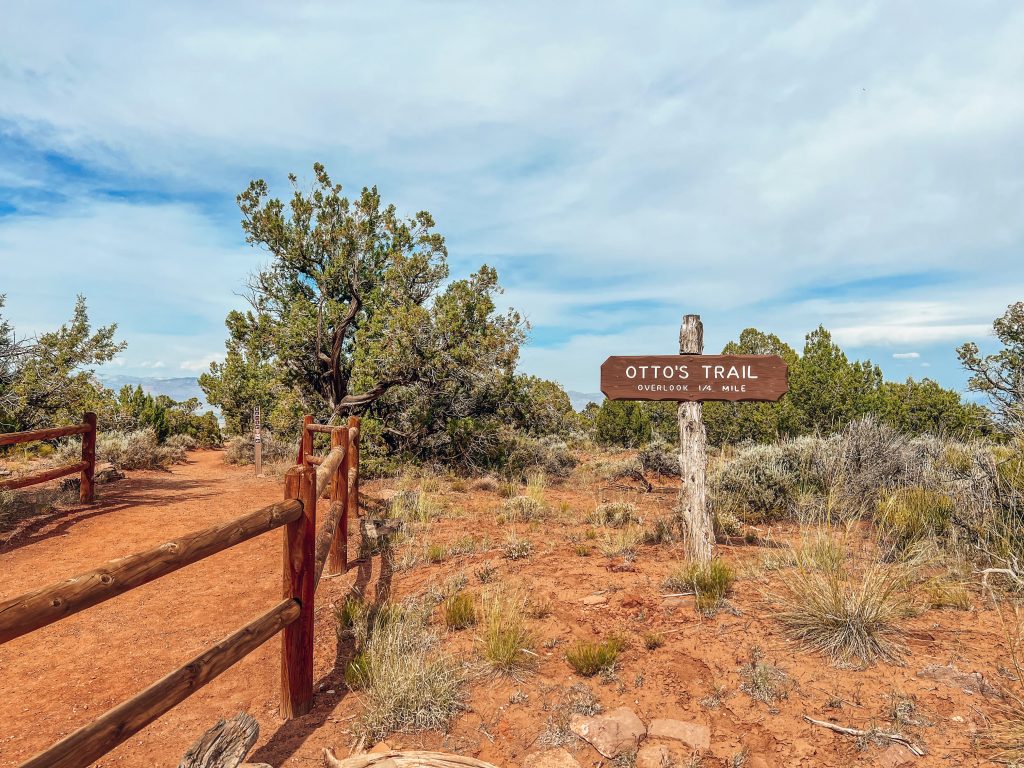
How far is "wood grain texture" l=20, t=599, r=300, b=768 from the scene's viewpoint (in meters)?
2.31

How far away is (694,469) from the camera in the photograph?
637cm

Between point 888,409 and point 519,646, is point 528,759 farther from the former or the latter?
point 888,409

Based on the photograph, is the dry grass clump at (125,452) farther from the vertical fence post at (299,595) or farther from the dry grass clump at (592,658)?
the dry grass clump at (592,658)

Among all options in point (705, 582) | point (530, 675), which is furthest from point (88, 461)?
point (705, 582)

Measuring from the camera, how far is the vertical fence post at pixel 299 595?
383cm

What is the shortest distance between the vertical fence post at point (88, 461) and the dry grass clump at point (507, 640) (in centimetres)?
876

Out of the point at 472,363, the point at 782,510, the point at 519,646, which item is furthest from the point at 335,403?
the point at 519,646

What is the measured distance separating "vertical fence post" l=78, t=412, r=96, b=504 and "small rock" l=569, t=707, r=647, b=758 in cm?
990

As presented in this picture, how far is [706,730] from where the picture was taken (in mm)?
3520

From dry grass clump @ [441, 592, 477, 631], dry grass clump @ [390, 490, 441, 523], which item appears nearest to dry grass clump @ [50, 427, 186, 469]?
dry grass clump @ [390, 490, 441, 523]

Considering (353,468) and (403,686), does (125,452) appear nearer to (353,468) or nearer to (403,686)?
(353,468)

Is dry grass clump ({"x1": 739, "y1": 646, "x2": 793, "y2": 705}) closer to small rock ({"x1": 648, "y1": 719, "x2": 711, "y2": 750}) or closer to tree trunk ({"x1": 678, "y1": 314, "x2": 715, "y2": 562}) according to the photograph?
small rock ({"x1": 648, "y1": 719, "x2": 711, "y2": 750})

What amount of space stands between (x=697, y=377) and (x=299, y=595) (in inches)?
175

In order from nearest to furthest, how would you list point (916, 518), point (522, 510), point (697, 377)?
point (697, 377) < point (916, 518) < point (522, 510)
